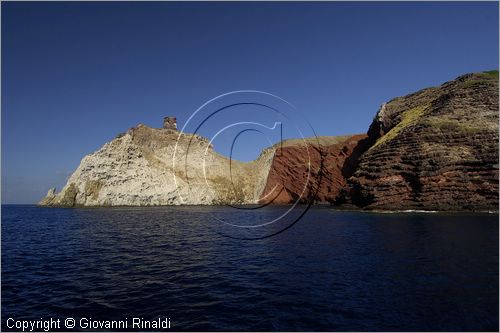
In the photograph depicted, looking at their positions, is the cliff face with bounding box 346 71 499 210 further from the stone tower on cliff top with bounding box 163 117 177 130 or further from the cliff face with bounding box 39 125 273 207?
the stone tower on cliff top with bounding box 163 117 177 130

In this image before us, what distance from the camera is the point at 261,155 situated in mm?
165250

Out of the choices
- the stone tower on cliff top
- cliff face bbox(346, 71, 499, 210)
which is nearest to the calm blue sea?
cliff face bbox(346, 71, 499, 210)

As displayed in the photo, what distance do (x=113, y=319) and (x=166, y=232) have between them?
100ft

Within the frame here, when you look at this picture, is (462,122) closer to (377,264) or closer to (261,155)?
(377,264)

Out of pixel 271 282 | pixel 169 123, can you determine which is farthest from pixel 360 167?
pixel 169 123

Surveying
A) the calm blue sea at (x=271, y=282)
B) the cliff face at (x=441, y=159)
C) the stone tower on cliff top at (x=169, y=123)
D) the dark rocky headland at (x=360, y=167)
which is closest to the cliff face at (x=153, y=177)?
the dark rocky headland at (x=360, y=167)

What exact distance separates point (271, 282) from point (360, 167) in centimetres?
7597

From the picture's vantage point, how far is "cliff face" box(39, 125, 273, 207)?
11681 cm

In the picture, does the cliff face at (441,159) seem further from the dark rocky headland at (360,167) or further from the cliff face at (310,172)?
the cliff face at (310,172)

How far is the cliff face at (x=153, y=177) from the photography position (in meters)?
117

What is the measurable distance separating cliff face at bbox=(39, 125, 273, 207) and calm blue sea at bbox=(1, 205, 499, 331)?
7377 centimetres

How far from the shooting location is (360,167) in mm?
91062

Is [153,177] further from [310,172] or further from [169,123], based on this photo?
[310,172]

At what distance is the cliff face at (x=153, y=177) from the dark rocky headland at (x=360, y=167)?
35cm
